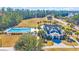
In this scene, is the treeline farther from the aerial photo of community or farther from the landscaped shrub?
the landscaped shrub

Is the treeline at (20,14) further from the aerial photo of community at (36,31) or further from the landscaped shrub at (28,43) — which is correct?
the landscaped shrub at (28,43)

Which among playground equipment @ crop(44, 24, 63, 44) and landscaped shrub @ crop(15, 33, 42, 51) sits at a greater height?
playground equipment @ crop(44, 24, 63, 44)

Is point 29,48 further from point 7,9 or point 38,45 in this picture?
point 7,9

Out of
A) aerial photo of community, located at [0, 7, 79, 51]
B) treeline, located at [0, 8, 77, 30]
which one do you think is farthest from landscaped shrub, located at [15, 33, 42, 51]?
treeline, located at [0, 8, 77, 30]

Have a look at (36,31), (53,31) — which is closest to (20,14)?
(36,31)


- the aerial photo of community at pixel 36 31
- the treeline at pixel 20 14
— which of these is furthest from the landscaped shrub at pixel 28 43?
the treeline at pixel 20 14

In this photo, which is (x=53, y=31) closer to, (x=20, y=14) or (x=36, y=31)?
(x=36, y=31)
